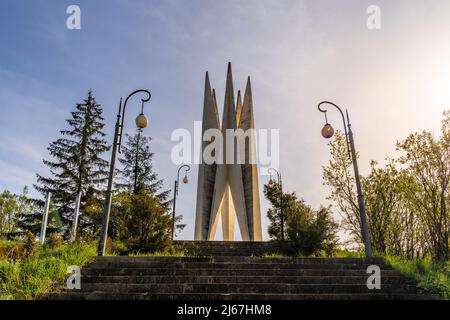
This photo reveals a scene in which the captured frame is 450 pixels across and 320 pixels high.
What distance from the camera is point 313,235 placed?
884 cm

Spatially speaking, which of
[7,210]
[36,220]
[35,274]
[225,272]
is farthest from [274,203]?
[7,210]

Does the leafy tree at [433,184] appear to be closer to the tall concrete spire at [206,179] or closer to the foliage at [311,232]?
the foliage at [311,232]

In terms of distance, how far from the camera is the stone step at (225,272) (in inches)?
244

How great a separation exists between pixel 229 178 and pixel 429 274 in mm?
10943

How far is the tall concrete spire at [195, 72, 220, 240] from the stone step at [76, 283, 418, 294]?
9970 millimetres

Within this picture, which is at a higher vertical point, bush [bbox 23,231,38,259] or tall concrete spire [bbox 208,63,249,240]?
tall concrete spire [bbox 208,63,249,240]

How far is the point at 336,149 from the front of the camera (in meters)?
14.1

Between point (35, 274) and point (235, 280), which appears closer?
point (35, 274)

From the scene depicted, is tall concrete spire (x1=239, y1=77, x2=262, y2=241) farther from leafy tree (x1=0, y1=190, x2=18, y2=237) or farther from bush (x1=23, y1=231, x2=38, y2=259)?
leafy tree (x1=0, y1=190, x2=18, y2=237)

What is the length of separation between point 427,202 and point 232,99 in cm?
1033

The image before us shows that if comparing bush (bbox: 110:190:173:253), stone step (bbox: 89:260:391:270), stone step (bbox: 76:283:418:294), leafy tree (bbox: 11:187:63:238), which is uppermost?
leafy tree (bbox: 11:187:63:238)

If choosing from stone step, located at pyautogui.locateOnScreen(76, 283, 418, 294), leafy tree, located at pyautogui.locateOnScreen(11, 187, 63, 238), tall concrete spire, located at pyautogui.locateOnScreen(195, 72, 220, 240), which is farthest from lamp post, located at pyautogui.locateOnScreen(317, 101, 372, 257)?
leafy tree, located at pyautogui.locateOnScreen(11, 187, 63, 238)

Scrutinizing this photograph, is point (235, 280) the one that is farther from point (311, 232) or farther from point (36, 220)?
point (36, 220)

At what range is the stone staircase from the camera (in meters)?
5.33
